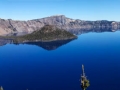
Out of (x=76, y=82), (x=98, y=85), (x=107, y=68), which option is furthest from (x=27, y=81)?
(x=107, y=68)

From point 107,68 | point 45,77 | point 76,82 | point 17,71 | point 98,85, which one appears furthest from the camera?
point 17,71

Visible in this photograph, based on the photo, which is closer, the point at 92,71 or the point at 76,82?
the point at 76,82

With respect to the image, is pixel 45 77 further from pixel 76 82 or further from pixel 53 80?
pixel 76 82

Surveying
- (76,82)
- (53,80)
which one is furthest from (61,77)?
(76,82)

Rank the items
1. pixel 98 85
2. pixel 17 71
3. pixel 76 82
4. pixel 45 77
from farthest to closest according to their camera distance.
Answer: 1. pixel 17 71
2. pixel 45 77
3. pixel 76 82
4. pixel 98 85

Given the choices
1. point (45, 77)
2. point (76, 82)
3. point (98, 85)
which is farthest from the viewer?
point (45, 77)

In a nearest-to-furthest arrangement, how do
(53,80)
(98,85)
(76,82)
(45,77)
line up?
(98,85), (76,82), (53,80), (45,77)

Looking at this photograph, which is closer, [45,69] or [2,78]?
[2,78]

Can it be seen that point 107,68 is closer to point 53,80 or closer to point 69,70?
point 69,70
